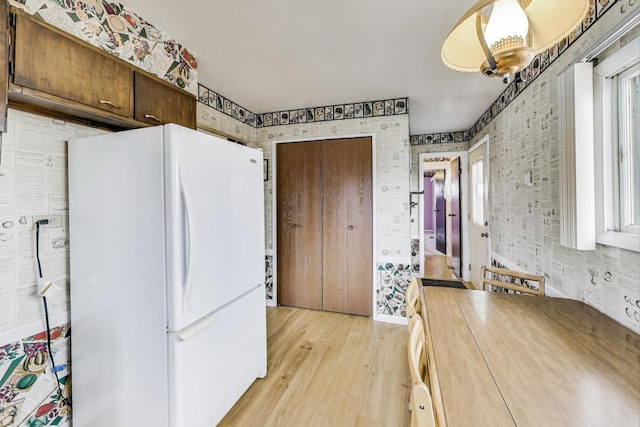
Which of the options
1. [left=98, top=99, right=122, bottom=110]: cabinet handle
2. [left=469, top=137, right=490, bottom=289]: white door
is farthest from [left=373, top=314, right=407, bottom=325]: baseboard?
[left=98, top=99, right=122, bottom=110]: cabinet handle

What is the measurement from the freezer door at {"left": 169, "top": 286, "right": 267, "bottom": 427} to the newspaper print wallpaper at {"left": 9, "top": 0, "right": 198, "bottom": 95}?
1475 millimetres

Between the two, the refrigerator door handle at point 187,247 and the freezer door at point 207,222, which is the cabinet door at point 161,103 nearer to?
the freezer door at point 207,222

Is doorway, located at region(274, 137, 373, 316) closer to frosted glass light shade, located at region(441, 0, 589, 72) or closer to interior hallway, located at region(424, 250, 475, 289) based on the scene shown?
frosted glass light shade, located at region(441, 0, 589, 72)

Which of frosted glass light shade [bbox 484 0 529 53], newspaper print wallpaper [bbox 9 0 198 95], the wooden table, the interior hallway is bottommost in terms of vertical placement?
the interior hallway

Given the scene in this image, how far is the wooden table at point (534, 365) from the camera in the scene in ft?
2.17

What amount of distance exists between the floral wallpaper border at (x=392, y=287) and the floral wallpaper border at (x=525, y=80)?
→ 1828 millimetres

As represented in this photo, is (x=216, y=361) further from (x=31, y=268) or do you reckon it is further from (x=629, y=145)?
(x=629, y=145)

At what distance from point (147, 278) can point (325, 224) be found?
2.05m

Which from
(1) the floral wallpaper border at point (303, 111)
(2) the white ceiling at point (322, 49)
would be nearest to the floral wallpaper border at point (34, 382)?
(2) the white ceiling at point (322, 49)

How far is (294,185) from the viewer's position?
318 cm

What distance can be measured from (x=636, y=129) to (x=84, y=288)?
2.55 metres

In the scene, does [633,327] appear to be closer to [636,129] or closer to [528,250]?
[636,129]

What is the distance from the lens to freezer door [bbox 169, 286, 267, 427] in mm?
1192

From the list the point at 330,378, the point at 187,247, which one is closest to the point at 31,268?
the point at 187,247
